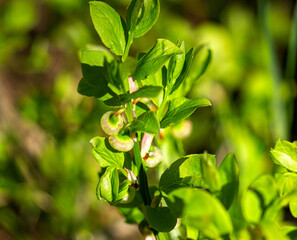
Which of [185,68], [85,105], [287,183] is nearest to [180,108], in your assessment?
[185,68]

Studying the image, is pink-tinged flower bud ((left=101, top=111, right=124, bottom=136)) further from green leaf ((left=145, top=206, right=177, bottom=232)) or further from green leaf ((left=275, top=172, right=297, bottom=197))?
green leaf ((left=275, top=172, right=297, bottom=197))

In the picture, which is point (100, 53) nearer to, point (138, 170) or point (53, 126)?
point (138, 170)

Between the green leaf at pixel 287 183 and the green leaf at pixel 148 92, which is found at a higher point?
the green leaf at pixel 148 92

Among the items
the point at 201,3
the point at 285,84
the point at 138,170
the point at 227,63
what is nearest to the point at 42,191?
the point at 138,170

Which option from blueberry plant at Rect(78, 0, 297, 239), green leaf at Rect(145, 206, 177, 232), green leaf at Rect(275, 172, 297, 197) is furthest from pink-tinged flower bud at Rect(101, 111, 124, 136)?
green leaf at Rect(275, 172, 297, 197)

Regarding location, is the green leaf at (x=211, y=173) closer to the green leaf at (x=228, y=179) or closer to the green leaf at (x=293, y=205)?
the green leaf at (x=228, y=179)

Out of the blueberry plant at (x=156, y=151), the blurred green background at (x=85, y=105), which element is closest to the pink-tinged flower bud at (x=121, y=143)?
the blueberry plant at (x=156, y=151)
